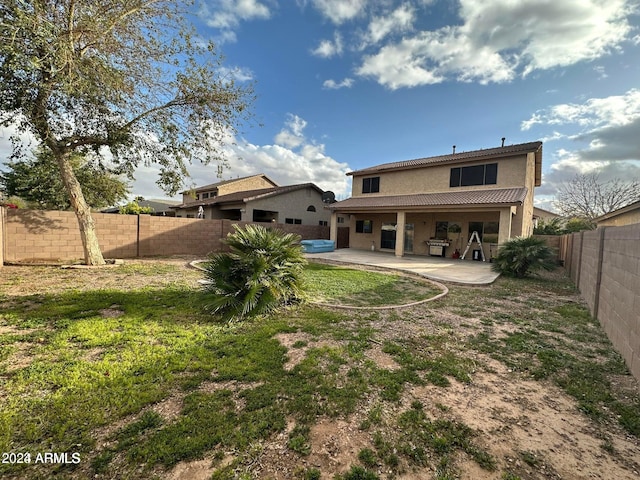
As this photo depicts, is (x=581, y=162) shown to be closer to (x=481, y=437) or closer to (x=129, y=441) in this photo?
(x=481, y=437)

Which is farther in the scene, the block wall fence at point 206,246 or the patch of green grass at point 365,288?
the patch of green grass at point 365,288

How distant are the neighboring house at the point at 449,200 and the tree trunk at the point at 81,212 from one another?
41.2 ft

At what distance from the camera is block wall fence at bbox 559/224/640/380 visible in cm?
332

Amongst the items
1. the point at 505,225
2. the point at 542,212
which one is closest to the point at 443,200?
the point at 505,225

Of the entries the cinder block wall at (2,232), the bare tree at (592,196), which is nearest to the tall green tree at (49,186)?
the cinder block wall at (2,232)

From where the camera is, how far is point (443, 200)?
46.6 feet

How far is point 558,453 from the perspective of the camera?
82.5 inches

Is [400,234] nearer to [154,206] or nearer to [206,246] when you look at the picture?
[206,246]

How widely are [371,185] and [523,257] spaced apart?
35.4ft

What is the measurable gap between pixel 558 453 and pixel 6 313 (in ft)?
25.3

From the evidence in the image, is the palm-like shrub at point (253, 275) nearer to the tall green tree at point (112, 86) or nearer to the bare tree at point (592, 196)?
the tall green tree at point (112, 86)

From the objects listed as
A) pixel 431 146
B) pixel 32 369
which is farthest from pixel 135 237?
pixel 431 146

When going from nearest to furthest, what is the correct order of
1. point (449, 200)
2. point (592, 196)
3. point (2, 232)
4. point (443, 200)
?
point (2, 232) → point (449, 200) → point (443, 200) → point (592, 196)

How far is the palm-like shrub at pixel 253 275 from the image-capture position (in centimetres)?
496
